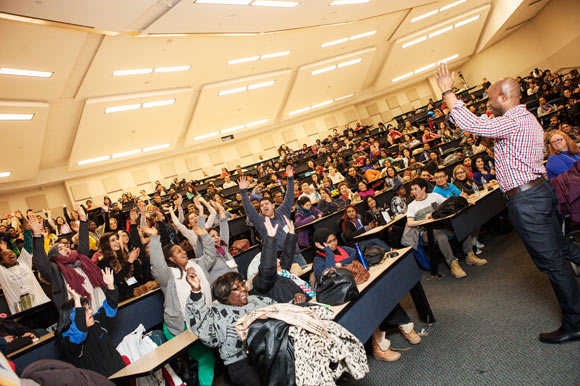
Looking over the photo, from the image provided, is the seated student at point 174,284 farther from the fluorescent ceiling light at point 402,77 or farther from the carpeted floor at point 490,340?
the fluorescent ceiling light at point 402,77


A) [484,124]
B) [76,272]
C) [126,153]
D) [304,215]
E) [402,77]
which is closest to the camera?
[484,124]

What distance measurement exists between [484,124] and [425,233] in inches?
116

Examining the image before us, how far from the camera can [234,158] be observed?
19922 mm

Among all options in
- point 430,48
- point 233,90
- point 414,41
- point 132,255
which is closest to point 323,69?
point 233,90

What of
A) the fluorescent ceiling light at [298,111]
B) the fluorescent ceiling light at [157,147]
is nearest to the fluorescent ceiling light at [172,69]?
the fluorescent ceiling light at [157,147]

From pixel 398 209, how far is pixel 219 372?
3.81 metres

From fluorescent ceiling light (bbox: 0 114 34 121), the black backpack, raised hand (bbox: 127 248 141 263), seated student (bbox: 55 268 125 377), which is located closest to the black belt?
the black backpack

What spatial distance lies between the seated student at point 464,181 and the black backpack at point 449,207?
1217 millimetres

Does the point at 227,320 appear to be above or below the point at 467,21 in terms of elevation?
below

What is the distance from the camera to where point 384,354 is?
3.32 metres

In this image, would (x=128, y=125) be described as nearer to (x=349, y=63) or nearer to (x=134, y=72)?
(x=134, y=72)

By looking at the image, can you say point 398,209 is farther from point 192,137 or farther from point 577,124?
point 192,137

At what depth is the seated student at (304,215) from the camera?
21.9ft

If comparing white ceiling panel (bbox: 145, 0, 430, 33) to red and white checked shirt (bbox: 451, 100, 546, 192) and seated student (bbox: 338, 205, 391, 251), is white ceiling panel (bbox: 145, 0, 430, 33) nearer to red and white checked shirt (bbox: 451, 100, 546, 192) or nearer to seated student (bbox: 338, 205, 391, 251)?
seated student (bbox: 338, 205, 391, 251)
